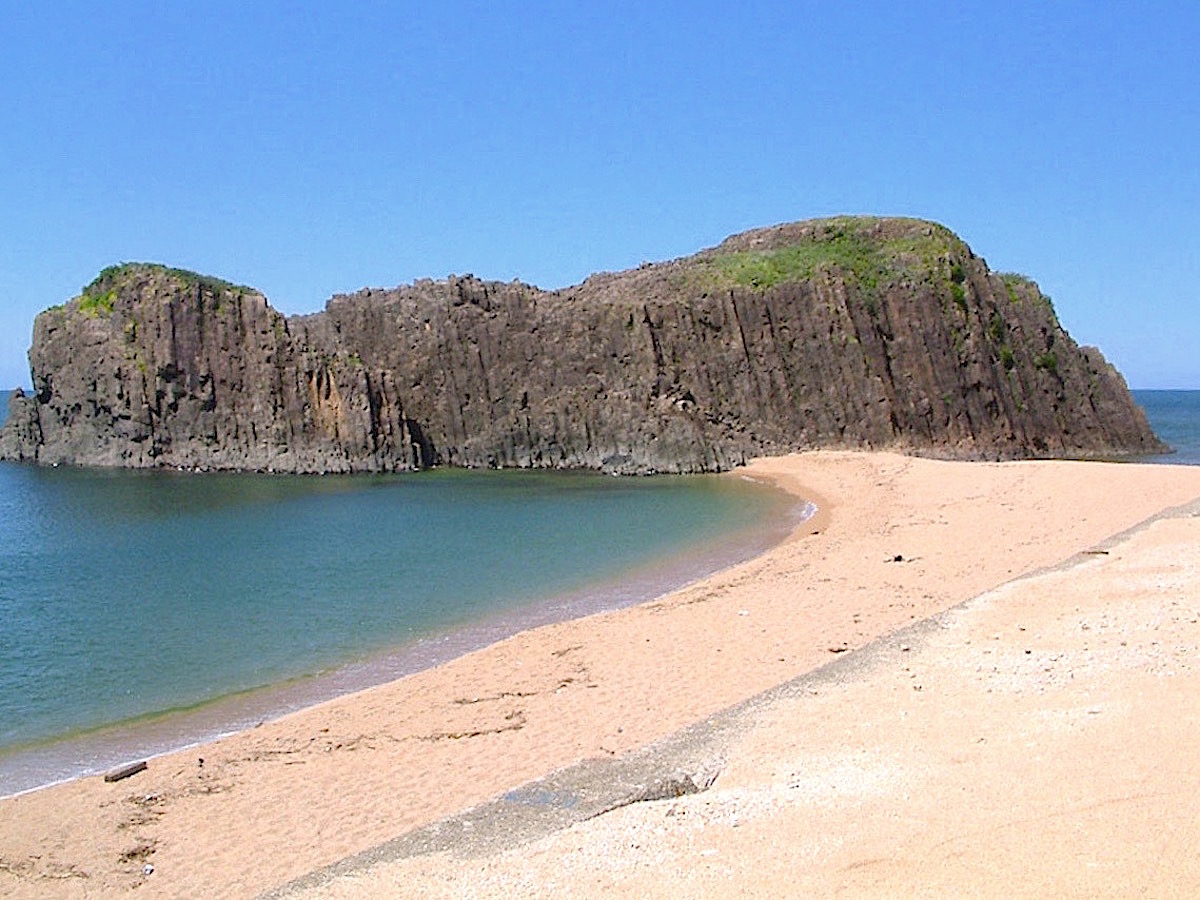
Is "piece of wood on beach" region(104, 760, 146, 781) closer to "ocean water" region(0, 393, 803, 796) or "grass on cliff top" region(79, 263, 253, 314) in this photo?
"ocean water" region(0, 393, 803, 796)

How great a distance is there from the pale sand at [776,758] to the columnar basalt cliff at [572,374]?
34.7 metres

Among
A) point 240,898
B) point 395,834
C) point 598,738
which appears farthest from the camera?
point 598,738

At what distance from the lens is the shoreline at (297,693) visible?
44.2 ft

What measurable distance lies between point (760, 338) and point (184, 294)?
32238 millimetres

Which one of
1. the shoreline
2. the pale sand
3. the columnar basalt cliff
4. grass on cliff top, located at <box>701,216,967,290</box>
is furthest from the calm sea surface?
grass on cliff top, located at <box>701,216,967,290</box>

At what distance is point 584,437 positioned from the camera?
56.1 meters

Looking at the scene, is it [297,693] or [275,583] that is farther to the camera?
[275,583]

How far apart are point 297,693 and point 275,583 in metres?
9.55

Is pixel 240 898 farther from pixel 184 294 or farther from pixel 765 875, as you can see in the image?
pixel 184 294

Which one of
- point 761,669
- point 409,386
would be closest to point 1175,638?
point 761,669

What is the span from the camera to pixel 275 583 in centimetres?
2517

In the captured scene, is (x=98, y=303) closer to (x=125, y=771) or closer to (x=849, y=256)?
(x=849, y=256)

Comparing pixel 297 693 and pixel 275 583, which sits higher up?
pixel 275 583

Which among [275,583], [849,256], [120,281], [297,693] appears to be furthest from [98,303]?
[297,693]
